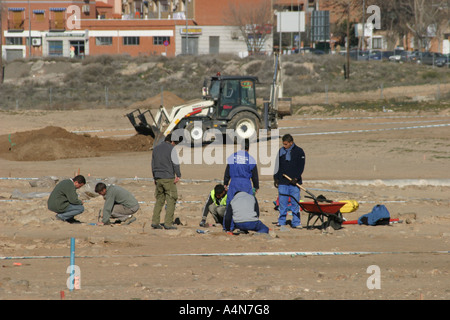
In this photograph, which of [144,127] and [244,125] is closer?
[144,127]

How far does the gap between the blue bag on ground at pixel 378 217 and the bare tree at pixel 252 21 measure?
58437 millimetres

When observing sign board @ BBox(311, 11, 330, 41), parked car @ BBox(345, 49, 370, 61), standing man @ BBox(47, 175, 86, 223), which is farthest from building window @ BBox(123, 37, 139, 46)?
standing man @ BBox(47, 175, 86, 223)

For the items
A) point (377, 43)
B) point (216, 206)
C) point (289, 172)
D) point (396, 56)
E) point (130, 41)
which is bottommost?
Answer: point (216, 206)

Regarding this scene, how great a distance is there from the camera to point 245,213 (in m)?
11.0

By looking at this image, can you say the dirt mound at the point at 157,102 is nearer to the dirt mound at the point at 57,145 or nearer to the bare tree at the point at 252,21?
the dirt mound at the point at 57,145

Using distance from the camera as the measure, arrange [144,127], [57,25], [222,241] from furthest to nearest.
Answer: [57,25], [144,127], [222,241]

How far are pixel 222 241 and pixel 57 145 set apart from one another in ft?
42.9

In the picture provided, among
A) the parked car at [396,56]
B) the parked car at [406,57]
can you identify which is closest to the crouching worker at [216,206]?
the parked car at [396,56]

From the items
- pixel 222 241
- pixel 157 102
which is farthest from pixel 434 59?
pixel 222 241

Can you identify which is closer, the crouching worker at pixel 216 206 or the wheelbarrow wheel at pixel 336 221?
the wheelbarrow wheel at pixel 336 221

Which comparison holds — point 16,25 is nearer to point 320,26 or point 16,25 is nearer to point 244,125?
point 320,26

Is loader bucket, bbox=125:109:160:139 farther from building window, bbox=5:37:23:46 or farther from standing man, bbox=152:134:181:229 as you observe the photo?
building window, bbox=5:37:23:46

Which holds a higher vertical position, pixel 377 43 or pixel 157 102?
pixel 377 43

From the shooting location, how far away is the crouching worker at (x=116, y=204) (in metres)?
11.9
